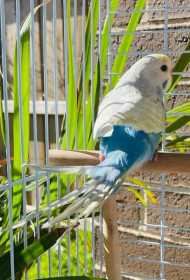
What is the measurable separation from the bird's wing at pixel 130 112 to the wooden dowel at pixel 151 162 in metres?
0.05

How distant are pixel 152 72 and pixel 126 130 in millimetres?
221

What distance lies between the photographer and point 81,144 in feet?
3.37

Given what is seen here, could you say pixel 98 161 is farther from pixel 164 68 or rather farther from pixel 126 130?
pixel 164 68

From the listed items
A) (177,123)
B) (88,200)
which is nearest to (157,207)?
(177,123)

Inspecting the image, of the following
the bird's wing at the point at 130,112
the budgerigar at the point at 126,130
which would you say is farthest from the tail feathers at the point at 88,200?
the bird's wing at the point at 130,112

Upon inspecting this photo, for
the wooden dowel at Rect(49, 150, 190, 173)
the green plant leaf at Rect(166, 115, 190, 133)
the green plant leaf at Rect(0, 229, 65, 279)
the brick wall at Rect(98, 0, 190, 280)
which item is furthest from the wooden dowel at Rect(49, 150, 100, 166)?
the brick wall at Rect(98, 0, 190, 280)

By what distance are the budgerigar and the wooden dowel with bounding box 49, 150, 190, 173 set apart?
2 cm

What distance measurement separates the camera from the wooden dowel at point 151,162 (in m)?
0.80

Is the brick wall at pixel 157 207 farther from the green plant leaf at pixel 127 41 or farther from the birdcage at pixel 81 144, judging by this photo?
the green plant leaf at pixel 127 41

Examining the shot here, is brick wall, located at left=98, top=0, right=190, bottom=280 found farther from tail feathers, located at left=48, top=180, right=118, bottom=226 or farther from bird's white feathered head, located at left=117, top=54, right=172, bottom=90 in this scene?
tail feathers, located at left=48, top=180, right=118, bottom=226

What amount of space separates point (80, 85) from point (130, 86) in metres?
0.21

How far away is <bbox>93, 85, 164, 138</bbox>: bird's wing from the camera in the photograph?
30.5 inches

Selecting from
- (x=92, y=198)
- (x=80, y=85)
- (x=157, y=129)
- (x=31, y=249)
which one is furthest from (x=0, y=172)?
(x=92, y=198)

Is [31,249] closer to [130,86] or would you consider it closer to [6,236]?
[6,236]
